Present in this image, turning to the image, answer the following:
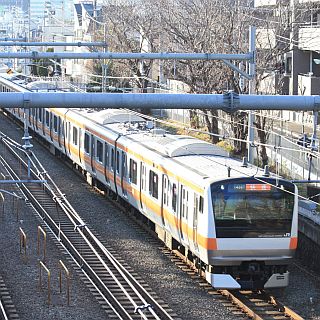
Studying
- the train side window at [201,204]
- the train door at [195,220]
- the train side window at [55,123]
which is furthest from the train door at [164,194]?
the train side window at [55,123]

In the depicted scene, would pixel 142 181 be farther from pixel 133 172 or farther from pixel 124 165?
pixel 124 165

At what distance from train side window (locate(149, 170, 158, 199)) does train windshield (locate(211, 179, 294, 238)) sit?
3361 mm

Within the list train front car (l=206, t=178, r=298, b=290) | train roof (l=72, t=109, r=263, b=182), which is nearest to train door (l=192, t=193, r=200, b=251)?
train roof (l=72, t=109, r=263, b=182)

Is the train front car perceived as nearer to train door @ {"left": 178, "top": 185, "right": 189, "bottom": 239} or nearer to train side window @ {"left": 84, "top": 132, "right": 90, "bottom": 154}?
train door @ {"left": 178, "top": 185, "right": 189, "bottom": 239}

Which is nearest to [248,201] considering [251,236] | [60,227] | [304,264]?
[251,236]

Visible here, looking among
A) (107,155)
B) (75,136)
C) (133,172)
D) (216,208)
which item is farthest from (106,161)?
(216,208)

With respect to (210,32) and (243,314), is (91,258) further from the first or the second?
(210,32)

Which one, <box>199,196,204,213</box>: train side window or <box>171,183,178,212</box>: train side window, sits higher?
<box>199,196,204,213</box>: train side window

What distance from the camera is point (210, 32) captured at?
2834cm

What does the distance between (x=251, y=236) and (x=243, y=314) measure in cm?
121

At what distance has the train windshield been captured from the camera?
1446 cm

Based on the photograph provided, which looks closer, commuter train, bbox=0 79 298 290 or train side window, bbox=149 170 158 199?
commuter train, bbox=0 79 298 290

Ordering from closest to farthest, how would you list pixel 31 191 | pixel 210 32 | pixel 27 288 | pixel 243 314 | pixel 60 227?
pixel 243 314 → pixel 27 288 → pixel 60 227 → pixel 31 191 → pixel 210 32

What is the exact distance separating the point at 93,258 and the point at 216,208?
4.01m
